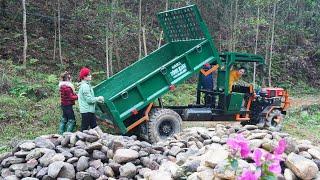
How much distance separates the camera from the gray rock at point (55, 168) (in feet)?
19.8

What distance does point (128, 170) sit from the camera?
6.06 m

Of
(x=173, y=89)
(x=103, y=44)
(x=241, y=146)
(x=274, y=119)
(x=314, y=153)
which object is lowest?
(x=274, y=119)

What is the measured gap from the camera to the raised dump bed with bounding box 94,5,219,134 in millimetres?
9008

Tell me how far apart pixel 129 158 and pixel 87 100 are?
2.58m

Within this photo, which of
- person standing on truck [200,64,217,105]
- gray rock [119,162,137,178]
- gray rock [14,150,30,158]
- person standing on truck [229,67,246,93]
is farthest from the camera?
person standing on truck [200,64,217,105]

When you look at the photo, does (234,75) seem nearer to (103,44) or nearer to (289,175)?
(289,175)

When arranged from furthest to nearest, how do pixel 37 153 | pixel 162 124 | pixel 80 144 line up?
pixel 162 124 → pixel 80 144 → pixel 37 153

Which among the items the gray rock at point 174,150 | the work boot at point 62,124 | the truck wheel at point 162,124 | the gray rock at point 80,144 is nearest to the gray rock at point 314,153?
the gray rock at point 174,150

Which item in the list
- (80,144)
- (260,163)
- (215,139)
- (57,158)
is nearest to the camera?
(260,163)

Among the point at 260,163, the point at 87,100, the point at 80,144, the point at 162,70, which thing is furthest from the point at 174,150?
the point at 260,163

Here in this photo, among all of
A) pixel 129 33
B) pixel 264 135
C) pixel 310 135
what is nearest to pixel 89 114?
pixel 264 135

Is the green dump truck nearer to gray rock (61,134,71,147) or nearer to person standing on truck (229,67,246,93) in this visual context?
person standing on truck (229,67,246,93)

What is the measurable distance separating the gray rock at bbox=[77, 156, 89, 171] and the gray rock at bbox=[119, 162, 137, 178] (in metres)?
0.57

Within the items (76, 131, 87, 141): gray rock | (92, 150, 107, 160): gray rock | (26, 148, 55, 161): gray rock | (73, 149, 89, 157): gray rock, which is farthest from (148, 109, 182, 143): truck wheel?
(26, 148, 55, 161): gray rock
